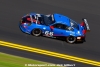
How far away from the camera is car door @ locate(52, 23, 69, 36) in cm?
1967

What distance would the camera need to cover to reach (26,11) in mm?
22141

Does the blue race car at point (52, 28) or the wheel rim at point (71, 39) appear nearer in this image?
the blue race car at point (52, 28)

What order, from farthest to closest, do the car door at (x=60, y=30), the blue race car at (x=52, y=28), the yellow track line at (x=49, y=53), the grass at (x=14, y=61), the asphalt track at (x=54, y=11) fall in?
the car door at (x=60, y=30), the blue race car at (x=52, y=28), the asphalt track at (x=54, y=11), the yellow track line at (x=49, y=53), the grass at (x=14, y=61)

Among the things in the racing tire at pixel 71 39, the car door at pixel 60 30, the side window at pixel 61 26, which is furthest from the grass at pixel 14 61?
the side window at pixel 61 26

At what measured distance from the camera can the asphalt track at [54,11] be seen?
19281 mm

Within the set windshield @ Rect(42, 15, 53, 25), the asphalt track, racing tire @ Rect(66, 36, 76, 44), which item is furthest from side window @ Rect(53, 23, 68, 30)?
the asphalt track

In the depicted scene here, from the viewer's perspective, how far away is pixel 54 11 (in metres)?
22.8

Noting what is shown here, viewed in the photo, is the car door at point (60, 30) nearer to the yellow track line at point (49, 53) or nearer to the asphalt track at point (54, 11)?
the asphalt track at point (54, 11)

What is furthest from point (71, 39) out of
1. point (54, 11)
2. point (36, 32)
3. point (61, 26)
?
point (54, 11)

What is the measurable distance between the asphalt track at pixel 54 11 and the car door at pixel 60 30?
54cm

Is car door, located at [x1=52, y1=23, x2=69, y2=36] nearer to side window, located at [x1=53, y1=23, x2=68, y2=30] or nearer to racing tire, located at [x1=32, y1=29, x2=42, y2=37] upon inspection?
side window, located at [x1=53, y1=23, x2=68, y2=30]

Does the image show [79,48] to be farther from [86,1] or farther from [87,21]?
[86,1]

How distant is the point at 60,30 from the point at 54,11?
3465mm

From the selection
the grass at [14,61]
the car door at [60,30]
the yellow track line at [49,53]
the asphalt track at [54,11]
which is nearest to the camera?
the grass at [14,61]
